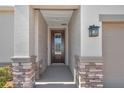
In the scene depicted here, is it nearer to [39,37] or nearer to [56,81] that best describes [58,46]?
[39,37]

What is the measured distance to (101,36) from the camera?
6.58 m

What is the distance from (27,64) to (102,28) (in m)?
2.43

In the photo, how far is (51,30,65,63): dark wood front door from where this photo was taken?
52.6 feet

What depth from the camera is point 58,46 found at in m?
16.1

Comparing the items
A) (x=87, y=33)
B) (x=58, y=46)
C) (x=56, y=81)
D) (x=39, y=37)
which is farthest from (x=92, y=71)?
(x=58, y=46)

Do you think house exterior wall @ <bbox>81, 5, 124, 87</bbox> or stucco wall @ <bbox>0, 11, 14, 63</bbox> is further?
stucco wall @ <bbox>0, 11, 14, 63</bbox>

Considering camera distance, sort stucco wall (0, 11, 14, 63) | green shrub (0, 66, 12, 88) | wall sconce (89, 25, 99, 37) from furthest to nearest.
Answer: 1. stucco wall (0, 11, 14, 63)
2. green shrub (0, 66, 12, 88)
3. wall sconce (89, 25, 99, 37)

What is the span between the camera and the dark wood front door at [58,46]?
Answer: 1603cm

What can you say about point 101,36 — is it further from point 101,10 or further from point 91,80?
point 91,80

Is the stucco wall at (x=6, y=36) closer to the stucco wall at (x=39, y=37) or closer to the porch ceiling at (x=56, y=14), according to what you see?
the stucco wall at (x=39, y=37)

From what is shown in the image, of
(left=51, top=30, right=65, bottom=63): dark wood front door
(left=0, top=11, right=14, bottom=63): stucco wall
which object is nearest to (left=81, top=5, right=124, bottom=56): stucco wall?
(left=0, top=11, right=14, bottom=63): stucco wall

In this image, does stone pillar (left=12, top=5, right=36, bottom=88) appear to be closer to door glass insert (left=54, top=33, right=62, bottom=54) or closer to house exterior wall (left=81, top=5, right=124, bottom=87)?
house exterior wall (left=81, top=5, right=124, bottom=87)

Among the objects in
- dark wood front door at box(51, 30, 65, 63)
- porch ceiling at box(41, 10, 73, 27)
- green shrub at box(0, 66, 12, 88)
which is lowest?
green shrub at box(0, 66, 12, 88)
